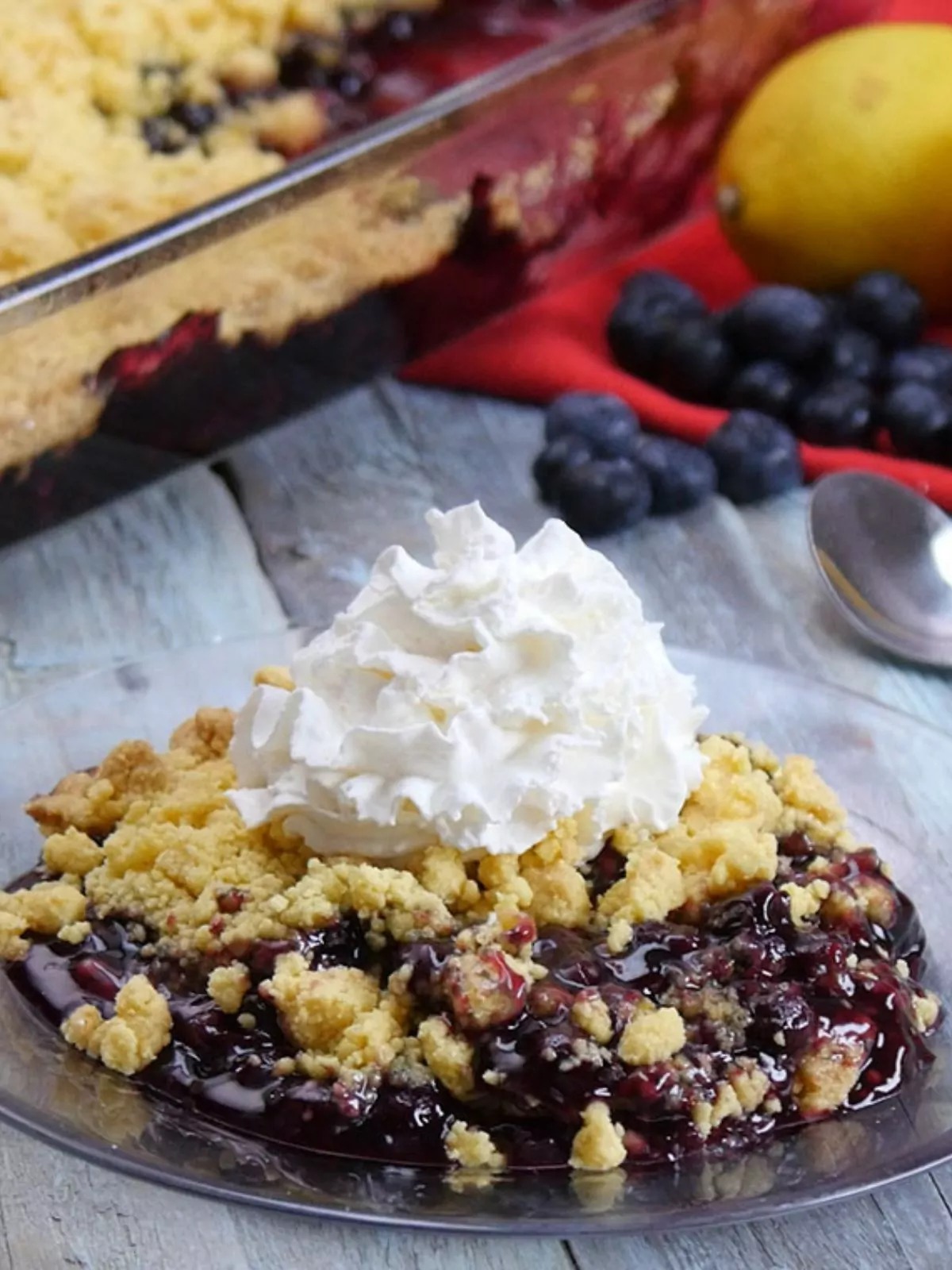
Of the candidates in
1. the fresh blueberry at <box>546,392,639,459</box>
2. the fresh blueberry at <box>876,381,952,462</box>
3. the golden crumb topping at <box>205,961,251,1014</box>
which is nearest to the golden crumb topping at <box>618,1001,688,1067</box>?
the golden crumb topping at <box>205,961,251,1014</box>

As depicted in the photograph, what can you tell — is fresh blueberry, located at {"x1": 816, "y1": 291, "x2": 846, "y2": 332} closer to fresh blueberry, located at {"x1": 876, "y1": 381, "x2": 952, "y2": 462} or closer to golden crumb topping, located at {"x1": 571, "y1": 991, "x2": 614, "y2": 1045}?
fresh blueberry, located at {"x1": 876, "y1": 381, "x2": 952, "y2": 462}

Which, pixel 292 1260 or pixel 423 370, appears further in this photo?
pixel 423 370

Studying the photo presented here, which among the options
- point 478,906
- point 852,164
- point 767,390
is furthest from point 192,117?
point 478,906

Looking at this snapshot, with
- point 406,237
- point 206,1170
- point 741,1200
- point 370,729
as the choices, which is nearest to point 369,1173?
point 206,1170

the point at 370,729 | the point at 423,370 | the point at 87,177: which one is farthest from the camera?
the point at 423,370

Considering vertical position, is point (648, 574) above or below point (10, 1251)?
below

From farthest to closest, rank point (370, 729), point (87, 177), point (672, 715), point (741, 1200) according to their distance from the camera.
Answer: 1. point (87, 177)
2. point (672, 715)
3. point (370, 729)
4. point (741, 1200)

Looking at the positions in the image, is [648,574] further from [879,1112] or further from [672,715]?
[879,1112]
